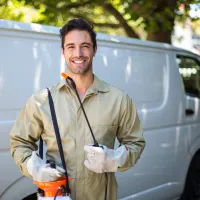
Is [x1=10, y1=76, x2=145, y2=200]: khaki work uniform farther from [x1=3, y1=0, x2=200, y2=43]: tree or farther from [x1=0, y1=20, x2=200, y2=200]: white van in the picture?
[x1=3, y1=0, x2=200, y2=43]: tree

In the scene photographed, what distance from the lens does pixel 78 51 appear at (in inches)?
100

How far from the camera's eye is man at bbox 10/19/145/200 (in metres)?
2.53

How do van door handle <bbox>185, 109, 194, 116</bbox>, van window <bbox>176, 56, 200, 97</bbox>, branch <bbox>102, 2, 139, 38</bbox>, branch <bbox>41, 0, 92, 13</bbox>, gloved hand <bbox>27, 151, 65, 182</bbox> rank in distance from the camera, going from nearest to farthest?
gloved hand <bbox>27, 151, 65, 182</bbox> → van door handle <bbox>185, 109, 194, 116</bbox> → van window <bbox>176, 56, 200, 97</bbox> → branch <bbox>41, 0, 92, 13</bbox> → branch <bbox>102, 2, 139, 38</bbox>

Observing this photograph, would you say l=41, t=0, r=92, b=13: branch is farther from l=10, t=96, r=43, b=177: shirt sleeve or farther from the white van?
l=10, t=96, r=43, b=177: shirt sleeve

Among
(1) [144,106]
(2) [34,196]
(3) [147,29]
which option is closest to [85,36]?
(2) [34,196]

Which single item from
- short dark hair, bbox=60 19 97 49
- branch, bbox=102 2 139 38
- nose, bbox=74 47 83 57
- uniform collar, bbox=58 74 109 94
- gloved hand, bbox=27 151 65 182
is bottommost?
gloved hand, bbox=27 151 65 182

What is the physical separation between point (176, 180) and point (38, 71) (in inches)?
→ 95.1

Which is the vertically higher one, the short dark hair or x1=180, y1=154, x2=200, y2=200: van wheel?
the short dark hair

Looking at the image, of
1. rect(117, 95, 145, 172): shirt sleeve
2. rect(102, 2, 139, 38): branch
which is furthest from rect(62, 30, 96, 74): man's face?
rect(102, 2, 139, 38): branch

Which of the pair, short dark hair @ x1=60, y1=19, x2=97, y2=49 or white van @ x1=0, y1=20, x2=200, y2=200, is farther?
white van @ x1=0, y1=20, x2=200, y2=200

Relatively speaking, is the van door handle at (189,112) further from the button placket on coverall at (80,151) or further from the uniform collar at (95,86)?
the button placket on coverall at (80,151)

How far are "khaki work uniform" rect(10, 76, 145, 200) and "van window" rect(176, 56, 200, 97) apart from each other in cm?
290

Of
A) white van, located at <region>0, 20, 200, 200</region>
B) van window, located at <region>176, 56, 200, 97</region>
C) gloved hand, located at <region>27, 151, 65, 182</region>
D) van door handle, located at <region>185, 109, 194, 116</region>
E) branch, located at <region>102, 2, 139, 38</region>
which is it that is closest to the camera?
gloved hand, located at <region>27, 151, 65, 182</region>

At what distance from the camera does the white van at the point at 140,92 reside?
3.36 meters
